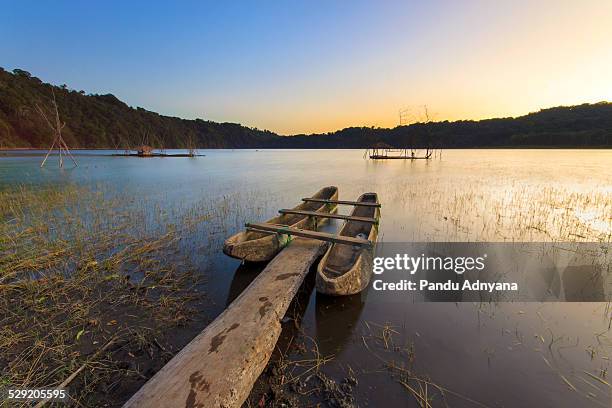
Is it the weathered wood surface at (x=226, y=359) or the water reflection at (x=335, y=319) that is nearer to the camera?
the weathered wood surface at (x=226, y=359)

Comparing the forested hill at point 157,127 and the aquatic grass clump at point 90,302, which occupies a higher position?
the forested hill at point 157,127

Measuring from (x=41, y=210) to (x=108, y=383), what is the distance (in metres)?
10.2

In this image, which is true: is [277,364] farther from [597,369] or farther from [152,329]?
[597,369]

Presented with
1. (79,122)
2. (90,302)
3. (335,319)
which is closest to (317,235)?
(335,319)

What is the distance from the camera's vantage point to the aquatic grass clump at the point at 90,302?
9.27 feet

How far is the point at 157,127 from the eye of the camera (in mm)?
115938

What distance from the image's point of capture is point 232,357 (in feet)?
8.33

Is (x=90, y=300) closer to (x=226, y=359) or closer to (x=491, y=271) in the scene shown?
(x=226, y=359)

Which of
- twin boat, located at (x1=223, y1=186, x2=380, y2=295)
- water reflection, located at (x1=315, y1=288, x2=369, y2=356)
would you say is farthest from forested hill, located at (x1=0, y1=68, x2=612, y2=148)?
water reflection, located at (x1=315, y1=288, x2=369, y2=356)

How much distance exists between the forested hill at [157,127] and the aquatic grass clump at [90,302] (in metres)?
52.2

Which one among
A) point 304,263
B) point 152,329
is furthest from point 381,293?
point 152,329

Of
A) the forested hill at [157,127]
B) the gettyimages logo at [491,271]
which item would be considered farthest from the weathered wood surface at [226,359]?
the forested hill at [157,127]

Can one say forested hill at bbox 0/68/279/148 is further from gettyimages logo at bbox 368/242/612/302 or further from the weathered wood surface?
the weathered wood surface

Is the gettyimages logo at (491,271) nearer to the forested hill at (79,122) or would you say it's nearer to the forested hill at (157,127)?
the forested hill at (157,127)
